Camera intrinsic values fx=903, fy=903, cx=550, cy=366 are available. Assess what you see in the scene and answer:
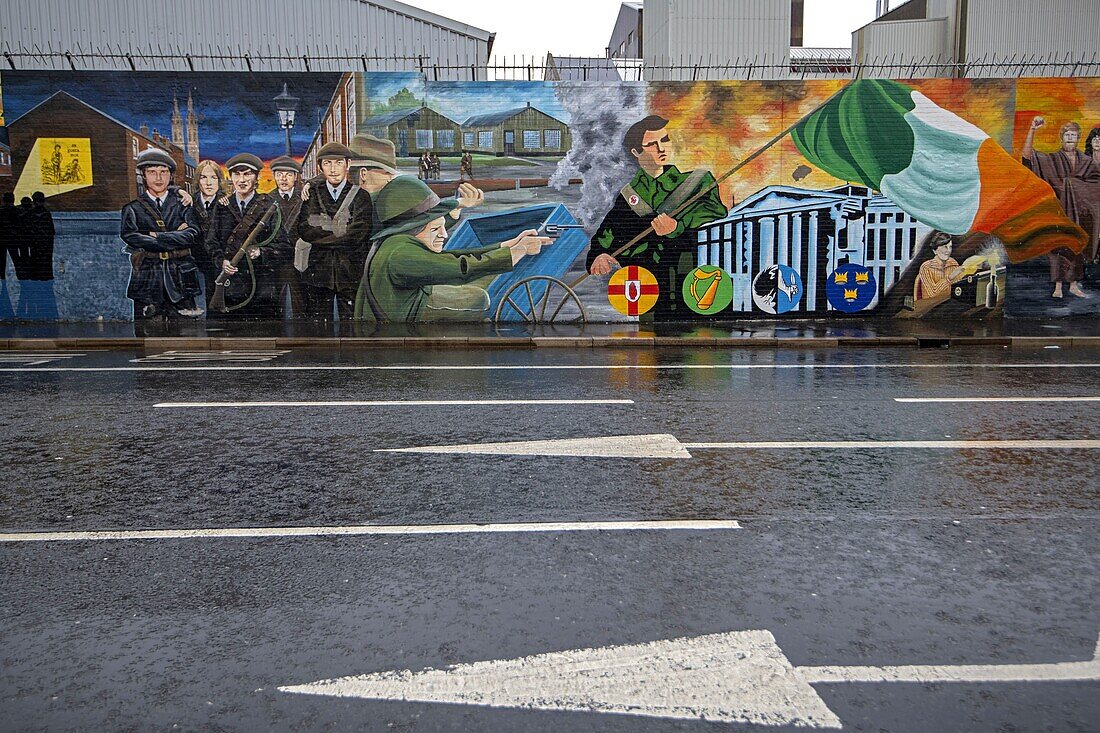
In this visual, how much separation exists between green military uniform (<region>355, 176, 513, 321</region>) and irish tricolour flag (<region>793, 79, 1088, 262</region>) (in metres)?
6.73

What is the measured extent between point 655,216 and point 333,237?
630 centimetres

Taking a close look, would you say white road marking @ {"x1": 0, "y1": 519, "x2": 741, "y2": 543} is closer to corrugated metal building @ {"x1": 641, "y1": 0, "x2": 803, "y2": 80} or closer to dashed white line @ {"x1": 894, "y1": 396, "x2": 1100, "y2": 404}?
dashed white line @ {"x1": 894, "y1": 396, "x2": 1100, "y2": 404}

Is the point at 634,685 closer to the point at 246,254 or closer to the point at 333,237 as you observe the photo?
the point at 333,237

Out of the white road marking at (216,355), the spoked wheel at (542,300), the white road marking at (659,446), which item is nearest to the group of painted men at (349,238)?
the spoked wheel at (542,300)

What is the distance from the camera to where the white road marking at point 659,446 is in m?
7.22

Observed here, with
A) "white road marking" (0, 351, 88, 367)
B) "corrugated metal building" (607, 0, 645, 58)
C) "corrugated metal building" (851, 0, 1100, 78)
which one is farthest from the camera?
"corrugated metal building" (607, 0, 645, 58)

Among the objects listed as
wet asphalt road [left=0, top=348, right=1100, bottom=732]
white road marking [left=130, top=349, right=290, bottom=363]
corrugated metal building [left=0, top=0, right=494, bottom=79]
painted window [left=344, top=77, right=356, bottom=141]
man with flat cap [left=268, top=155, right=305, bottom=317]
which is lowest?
wet asphalt road [left=0, top=348, right=1100, bottom=732]

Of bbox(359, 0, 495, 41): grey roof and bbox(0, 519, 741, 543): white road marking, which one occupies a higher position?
bbox(359, 0, 495, 41): grey roof

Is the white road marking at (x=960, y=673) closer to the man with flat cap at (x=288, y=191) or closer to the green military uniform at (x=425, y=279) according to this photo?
the green military uniform at (x=425, y=279)

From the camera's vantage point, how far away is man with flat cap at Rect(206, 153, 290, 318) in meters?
17.6

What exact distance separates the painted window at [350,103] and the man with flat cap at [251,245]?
1.89 metres

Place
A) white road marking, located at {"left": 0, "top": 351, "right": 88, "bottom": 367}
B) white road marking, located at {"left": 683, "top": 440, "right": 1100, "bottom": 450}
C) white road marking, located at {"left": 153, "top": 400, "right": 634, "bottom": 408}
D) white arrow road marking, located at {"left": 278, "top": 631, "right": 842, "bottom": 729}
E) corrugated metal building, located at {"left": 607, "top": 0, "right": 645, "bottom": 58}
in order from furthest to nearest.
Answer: corrugated metal building, located at {"left": 607, "top": 0, "right": 645, "bottom": 58} → white road marking, located at {"left": 0, "top": 351, "right": 88, "bottom": 367} → white road marking, located at {"left": 153, "top": 400, "right": 634, "bottom": 408} → white road marking, located at {"left": 683, "top": 440, "right": 1100, "bottom": 450} → white arrow road marking, located at {"left": 278, "top": 631, "right": 842, "bottom": 729}

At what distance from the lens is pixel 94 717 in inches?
132

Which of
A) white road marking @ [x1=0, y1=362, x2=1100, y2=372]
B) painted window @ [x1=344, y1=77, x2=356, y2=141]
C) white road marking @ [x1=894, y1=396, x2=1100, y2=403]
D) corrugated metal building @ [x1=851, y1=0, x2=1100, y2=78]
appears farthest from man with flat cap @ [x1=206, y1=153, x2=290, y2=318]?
corrugated metal building @ [x1=851, y1=0, x2=1100, y2=78]
